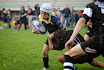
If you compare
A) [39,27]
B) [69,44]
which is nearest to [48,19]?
[39,27]

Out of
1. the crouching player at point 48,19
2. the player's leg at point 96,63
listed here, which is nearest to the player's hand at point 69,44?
the crouching player at point 48,19

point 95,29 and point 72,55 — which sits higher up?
point 95,29

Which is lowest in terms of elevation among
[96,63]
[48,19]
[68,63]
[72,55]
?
[96,63]

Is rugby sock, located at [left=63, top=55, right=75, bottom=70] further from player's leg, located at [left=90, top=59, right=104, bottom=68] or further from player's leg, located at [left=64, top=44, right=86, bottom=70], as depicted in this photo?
player's leg, located at [left=90, top=59, right=104, bottom=68]

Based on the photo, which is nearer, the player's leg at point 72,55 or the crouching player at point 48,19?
the player's leg at point 72,55

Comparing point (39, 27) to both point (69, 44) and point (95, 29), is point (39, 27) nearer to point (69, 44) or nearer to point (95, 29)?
point (69, 44)

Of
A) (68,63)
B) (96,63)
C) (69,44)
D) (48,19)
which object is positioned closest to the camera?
(69,44)

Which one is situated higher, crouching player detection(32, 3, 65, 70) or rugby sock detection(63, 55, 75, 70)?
crouching player detection(32, 3, 65, 70)

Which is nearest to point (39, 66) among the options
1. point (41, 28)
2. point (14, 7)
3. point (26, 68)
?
point (26, 68)

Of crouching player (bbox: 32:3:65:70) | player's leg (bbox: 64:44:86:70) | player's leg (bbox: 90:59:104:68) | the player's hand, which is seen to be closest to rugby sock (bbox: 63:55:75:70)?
player's leg (bbox: 64:44:86:70)

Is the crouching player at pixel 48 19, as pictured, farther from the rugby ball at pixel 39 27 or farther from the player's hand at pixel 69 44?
the player's hand at pixel 69 44

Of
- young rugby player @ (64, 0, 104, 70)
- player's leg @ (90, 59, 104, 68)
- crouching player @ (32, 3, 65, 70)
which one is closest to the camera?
young rugby player @ (64, 0, 104, 70)

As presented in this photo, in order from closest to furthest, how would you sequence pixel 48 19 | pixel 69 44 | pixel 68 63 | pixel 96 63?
pixel 69 44, pixel 68 63, pixel 48 19, pixel 96 63

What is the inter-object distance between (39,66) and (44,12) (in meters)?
1.64
